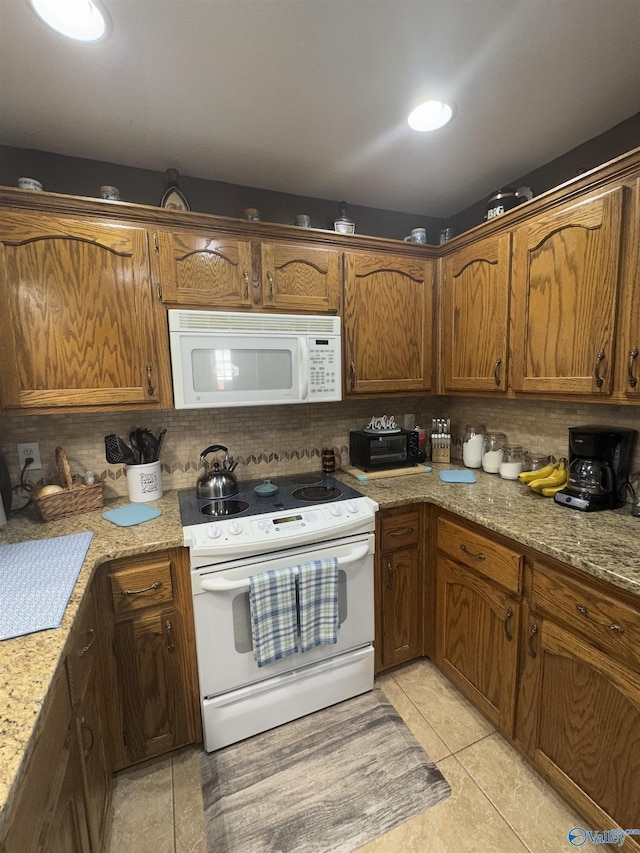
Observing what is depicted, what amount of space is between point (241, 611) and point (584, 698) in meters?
1.16

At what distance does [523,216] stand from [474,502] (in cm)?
126

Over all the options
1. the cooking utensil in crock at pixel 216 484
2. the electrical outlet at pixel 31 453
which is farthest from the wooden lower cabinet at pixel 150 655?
the electrical outlet at pixel 31 453

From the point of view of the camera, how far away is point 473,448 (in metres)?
2.15

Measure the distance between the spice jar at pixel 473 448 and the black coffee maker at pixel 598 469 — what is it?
60 centimetres

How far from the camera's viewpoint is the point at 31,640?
32.8 inches

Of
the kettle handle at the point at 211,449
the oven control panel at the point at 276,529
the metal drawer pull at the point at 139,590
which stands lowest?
the metal drawer pull at the point at 139,590

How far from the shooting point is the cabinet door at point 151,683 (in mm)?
1350

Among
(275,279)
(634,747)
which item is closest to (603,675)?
(634,747)

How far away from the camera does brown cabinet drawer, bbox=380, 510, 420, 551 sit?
1711mm

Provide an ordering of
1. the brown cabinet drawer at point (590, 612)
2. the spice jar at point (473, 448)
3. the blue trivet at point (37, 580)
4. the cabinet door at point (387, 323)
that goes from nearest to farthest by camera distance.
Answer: the blue trivet at point (37, 580), the brown cabinet drawer at point (590, 612), the cabinet door at point (387, 323), the spice jar at point (473, 448)

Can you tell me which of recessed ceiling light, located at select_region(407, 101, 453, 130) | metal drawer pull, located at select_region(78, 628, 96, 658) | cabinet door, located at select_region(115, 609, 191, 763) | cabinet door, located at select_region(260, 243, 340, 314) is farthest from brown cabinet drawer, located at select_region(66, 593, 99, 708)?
recessed ceiling light, located at select_region(407, 101, 453, 130)

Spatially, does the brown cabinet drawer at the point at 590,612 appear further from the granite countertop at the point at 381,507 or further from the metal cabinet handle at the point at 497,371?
the metal cabinet handle at the point at 497,371

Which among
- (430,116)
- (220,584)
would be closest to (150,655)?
(220,584)

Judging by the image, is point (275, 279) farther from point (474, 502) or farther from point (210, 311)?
point (474, 502)
